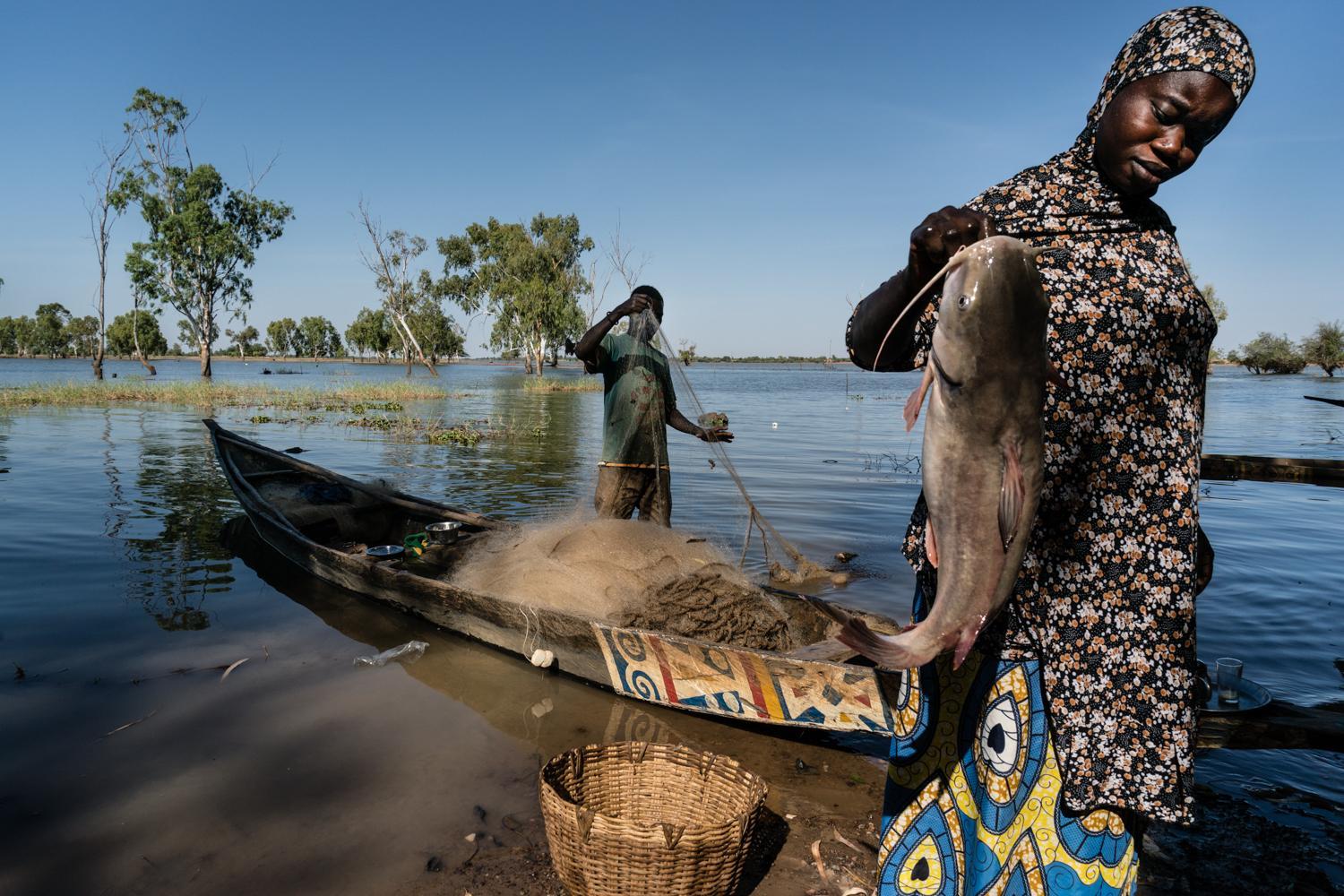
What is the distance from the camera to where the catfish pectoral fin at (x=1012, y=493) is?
1.42m

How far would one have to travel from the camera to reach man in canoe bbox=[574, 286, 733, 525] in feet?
18.1

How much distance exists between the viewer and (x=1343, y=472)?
4.64 metres

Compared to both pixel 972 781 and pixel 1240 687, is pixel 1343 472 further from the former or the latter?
pixel 972 781

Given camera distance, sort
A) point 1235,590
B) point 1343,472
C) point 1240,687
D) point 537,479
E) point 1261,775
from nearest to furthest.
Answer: point 1240,687 < point 1261,775 < point 1343,472 < point 1235,590 < point 537,479

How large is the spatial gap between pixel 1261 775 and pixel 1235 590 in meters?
3.65

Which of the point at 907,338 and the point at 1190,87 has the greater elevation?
the point at 1190,87

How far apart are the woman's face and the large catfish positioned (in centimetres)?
33

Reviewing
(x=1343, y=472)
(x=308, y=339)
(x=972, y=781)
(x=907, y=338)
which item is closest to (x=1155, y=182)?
(x=907, y=338)

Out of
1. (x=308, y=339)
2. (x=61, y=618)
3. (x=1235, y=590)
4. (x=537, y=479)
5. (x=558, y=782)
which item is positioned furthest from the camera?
(x=308, y=339)

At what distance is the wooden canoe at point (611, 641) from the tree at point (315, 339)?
125716mm

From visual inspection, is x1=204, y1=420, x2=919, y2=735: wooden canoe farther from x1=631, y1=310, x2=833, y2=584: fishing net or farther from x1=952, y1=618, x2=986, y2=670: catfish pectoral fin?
x1=631, y1=310, x2=833, y2=584: fishing net

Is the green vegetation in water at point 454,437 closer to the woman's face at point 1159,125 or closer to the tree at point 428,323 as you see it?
the woman's face at point 1159,125

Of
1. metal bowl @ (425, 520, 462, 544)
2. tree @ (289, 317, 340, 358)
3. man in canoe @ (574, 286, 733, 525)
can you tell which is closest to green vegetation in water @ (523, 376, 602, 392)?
metal bowl @ (425, 520, 462, 544)

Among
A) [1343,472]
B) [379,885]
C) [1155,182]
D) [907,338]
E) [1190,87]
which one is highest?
[1190,87]
